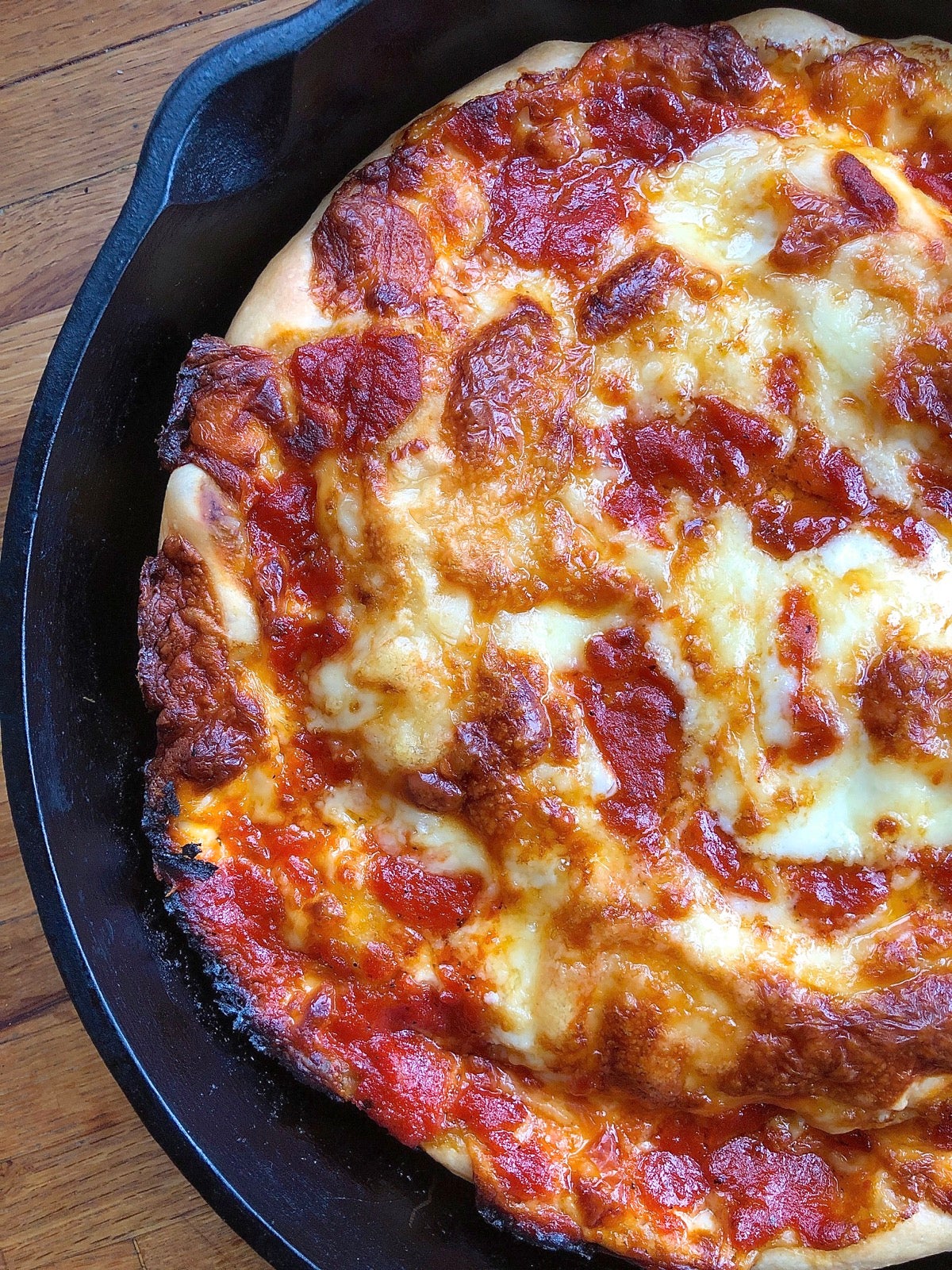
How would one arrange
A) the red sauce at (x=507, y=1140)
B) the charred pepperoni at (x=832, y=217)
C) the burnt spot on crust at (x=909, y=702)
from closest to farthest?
the burnt spot on crust at (x=909, y=702), the charred pepperoni at (x=832, y=217), the red sauce at (x=507, y=1140)

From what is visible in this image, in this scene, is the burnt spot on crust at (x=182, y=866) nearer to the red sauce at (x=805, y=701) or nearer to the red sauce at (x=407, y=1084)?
the red sauce at (x=407, y=1084)

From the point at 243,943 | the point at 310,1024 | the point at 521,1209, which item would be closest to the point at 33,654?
the point at 243,943

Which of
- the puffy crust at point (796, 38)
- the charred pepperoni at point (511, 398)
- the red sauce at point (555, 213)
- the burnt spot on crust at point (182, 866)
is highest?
the puffy crust at point (796, 38)

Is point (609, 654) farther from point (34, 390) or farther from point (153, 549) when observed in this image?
point (34, 390)

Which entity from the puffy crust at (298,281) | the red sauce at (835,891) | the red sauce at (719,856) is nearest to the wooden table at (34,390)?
the puffy crust at (298,281)

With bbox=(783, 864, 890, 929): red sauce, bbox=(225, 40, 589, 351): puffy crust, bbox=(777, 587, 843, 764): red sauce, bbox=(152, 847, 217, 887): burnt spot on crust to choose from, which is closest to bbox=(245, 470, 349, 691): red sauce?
bbox=(225, 40, 589, 351): puffy crust

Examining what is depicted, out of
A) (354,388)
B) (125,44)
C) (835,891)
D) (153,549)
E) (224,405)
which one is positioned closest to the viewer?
(835,891)

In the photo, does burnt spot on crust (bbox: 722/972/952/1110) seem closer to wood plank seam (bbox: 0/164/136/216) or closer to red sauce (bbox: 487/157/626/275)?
red sauce (bbox: 487/157/626/275)

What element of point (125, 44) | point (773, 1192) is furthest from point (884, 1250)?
point (125, 44)
